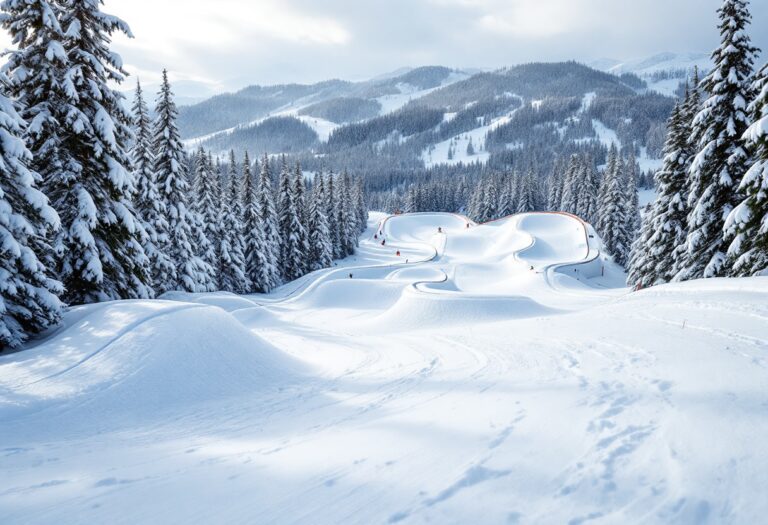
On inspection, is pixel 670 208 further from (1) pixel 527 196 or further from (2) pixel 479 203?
(2) pixel 479 203

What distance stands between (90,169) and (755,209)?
24582mm

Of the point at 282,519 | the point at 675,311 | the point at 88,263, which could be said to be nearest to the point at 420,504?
the point at 282,519

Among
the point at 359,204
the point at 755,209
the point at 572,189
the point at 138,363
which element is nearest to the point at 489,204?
the point at 572,189

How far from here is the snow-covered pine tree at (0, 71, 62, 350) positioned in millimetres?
9500

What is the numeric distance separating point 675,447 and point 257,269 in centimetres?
3798

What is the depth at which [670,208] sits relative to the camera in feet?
77.6

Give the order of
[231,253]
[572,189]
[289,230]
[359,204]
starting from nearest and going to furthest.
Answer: [231,253] < [289,230] < [572,189] < [359,204]

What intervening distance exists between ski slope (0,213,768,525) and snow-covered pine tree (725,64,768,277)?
361 centimetres

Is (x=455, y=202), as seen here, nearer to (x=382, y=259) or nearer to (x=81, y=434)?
(x=382, y=259)

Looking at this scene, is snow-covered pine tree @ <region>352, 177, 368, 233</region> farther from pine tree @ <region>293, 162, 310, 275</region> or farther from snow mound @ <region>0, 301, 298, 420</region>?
snow mound @ <region>0, 301, 298, 420</region>

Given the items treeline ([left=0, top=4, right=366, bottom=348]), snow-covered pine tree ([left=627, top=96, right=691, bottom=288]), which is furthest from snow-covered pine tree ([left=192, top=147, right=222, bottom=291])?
snow-covered pine tree ([left=627, top=96, right=691, bottom=288])

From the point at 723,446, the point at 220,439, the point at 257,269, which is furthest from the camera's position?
the point at 257,269

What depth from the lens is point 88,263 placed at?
13164 millimetres

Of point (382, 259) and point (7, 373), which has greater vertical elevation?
point (7, 373)
